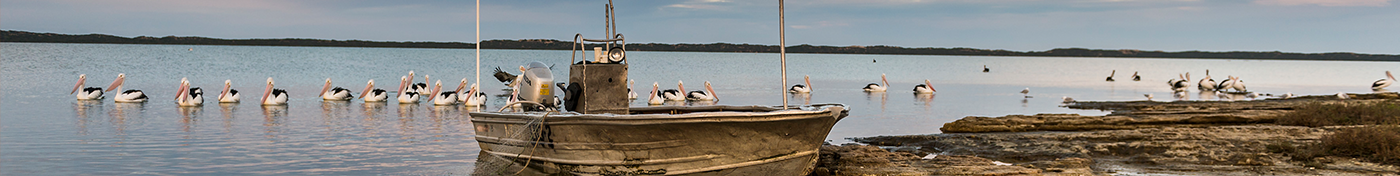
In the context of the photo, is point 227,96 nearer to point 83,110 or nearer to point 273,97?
point 273,97

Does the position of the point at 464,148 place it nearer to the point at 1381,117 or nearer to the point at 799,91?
the point at 1381,117

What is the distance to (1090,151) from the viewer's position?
1073 cm

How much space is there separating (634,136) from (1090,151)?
17.5 feet

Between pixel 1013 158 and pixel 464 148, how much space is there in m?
6.31

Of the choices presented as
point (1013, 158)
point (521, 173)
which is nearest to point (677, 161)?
point (521, 173)

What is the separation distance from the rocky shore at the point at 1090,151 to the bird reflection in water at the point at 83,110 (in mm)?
11195

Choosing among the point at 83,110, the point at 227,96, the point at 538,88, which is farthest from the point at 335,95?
the point at 538,88

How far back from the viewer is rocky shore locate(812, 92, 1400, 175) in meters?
9.03

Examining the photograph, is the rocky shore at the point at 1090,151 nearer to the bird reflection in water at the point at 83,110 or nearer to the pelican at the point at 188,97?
the bird reflection in water at the point at 83,110

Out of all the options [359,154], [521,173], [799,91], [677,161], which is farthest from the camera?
[799,91]

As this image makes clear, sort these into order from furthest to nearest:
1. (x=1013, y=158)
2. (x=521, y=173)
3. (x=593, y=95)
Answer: (x=1013, y=158) → (x=521, y=173) → (x=593, y=95)

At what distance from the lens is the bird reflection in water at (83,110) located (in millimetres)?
15720

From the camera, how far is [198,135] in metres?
14.6

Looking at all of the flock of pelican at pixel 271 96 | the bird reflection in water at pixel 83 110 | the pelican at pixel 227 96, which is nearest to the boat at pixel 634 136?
the bird reflection in water at pixel 83 110
